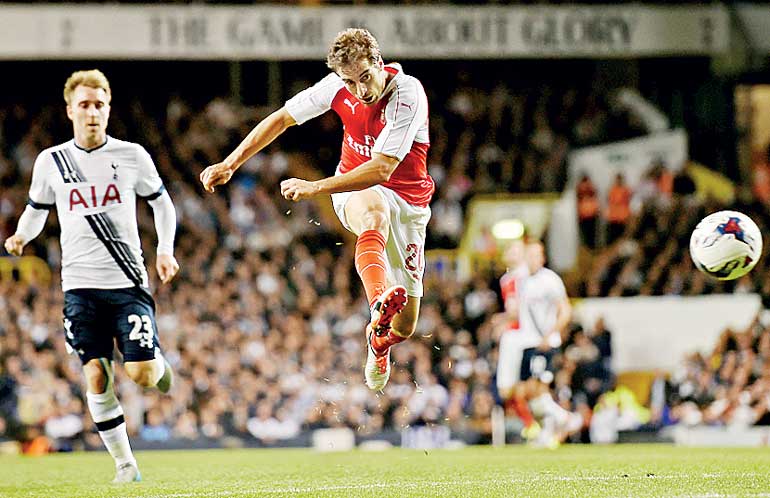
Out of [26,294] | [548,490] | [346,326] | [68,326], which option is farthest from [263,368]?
[548,490]

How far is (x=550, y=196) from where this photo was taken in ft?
72.7

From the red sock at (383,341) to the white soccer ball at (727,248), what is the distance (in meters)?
2.21

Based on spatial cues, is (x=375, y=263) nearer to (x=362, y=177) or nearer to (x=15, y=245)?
(x=362, y=177)

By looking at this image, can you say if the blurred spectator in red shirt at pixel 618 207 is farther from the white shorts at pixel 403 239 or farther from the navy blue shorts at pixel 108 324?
the navy blue shorts at pixel 108 324

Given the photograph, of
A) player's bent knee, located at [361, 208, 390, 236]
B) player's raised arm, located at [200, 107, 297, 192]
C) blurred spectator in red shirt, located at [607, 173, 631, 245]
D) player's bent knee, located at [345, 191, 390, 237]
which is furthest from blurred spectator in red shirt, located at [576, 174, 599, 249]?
player's raised arm, located at [200, 107, 297, 192]

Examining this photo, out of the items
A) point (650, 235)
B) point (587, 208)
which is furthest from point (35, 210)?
point (587, 208)

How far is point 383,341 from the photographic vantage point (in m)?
8.60

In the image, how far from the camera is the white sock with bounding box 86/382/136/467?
8414 mm

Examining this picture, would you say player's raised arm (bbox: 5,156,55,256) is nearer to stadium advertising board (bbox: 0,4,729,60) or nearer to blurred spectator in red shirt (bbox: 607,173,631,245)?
stadium advertising board (bbox: 0,4,729,60)

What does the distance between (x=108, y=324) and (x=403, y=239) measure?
2045 millimetres

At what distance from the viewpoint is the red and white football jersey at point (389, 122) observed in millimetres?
7957

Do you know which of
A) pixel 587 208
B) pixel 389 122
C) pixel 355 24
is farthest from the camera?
pixel 587 208

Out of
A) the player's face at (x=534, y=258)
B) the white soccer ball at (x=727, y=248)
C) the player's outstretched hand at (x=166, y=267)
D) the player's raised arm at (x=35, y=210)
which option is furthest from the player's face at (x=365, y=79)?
the player's face at (x=534, y=258)

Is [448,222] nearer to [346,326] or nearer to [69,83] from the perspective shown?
[346,326]
